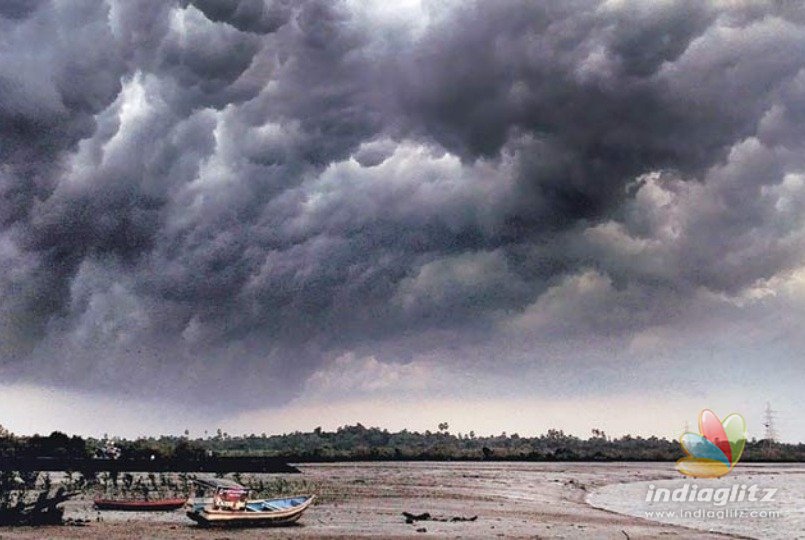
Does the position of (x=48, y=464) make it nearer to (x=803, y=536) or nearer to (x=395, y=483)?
(x=395, y=483)

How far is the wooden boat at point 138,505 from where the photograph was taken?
5228cm

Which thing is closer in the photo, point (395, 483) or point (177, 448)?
point (395, 483)

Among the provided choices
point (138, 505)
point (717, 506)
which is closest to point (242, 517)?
point (138, 505)

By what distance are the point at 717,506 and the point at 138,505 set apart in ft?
149

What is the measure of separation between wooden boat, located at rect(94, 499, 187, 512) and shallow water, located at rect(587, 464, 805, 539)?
32.5m

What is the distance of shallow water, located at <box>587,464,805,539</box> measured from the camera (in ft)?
153

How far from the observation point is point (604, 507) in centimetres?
5934

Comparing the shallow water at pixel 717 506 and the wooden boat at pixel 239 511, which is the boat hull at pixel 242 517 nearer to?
the wooden boat at pixel 239 511

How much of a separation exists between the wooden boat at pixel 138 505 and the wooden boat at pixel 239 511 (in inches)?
388

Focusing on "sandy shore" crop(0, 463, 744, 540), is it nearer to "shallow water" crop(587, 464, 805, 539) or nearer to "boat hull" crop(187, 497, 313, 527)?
"boat hull" crop(187, 497, 313, 527)

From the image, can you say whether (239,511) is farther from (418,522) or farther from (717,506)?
(717,506)

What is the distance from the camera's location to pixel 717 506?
202ft

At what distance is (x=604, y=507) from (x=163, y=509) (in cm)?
3343

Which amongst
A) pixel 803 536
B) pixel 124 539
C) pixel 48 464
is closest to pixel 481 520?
pixel 803 536
